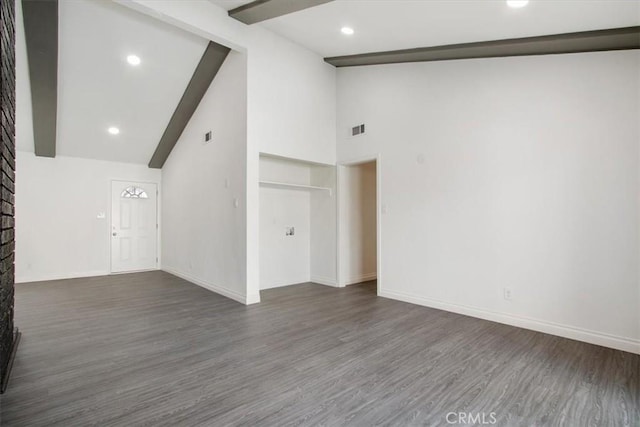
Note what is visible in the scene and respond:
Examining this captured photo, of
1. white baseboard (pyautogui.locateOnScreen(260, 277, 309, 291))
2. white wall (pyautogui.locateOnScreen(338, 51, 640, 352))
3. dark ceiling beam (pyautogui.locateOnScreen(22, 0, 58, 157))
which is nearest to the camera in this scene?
white wall (pyautogui.locateOnScreen(338, 51, 640, 352))

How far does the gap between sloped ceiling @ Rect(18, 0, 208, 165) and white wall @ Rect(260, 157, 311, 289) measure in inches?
83.4

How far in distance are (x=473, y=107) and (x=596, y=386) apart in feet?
10.2

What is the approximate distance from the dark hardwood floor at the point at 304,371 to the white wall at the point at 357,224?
1.63 m

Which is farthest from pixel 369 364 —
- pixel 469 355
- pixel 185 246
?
pixel 185 246

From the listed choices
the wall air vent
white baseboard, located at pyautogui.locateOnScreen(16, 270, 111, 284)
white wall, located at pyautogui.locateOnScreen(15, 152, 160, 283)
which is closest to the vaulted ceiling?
white wall, located at pyautogui.locateOnScreen(15, 152, 160, 283)

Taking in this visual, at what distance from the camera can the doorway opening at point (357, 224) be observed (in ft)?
19.0

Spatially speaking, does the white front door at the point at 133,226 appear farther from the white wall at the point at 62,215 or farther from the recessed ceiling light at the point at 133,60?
the recessed ceiling light at the point at 133,60

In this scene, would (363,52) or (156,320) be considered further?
(363,52)

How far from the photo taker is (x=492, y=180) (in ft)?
12.7

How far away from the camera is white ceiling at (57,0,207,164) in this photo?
14.3 feet

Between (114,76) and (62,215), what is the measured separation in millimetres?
3462

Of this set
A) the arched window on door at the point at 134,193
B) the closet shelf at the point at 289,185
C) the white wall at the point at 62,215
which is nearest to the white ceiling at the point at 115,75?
the white wall at the point at 62,215

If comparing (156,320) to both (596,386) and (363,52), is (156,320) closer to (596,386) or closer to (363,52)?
(596,386)

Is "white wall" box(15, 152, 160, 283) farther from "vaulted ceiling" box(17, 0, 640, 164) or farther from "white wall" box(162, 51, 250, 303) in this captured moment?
"white wall" box(162, 51, 250, 303)
